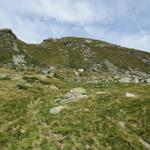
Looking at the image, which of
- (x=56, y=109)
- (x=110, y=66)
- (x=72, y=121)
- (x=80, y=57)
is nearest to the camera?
(x=72, y=121)

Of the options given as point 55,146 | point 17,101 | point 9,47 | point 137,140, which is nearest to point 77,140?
point 55,146

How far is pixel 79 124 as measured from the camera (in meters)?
35.6

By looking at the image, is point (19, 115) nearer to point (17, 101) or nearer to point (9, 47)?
point (17, 101)

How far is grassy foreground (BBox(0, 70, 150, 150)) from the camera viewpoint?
32.4 metres

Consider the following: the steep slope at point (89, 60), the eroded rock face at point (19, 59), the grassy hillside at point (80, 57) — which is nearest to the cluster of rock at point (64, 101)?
the eroded rock face at point (19, 59)

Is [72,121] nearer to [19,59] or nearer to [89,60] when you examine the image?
[19,59]

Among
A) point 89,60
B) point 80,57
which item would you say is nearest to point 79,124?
point 89,60

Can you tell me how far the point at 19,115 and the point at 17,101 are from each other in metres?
5.35

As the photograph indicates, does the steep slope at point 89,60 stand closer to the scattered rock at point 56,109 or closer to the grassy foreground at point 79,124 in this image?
the grassy foreground at point 79,124

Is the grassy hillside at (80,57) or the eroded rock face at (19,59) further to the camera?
the grassy hillside at (80,57)

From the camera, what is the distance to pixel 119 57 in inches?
7598

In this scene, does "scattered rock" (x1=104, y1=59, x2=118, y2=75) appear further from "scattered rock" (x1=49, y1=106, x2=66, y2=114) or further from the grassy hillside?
"scattered rock" (x1=49, y1=106, x2=66, y2=114)

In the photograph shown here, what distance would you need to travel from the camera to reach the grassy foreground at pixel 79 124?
32375 mm

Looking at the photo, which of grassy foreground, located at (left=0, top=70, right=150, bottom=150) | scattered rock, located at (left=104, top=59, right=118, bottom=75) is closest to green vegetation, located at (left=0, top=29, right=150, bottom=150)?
grassy foreground, located at (left=0, top=70, right=150, bottom=150)
